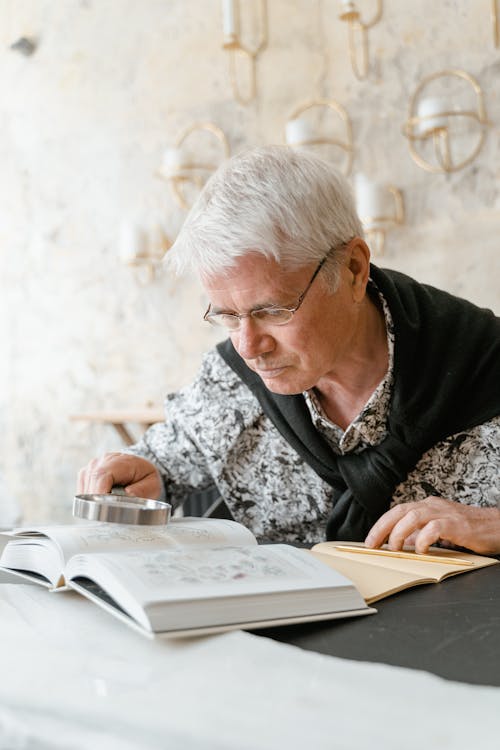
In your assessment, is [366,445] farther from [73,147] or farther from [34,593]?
[73,147]

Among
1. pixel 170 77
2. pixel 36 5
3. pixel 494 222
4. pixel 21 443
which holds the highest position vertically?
pixel 36 5

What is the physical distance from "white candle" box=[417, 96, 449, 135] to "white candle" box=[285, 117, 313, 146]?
48 centimetres

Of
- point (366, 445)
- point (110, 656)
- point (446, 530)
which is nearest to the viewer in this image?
point (110, 656)

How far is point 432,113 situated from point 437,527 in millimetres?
2351

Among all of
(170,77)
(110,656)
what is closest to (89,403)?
(170,77)

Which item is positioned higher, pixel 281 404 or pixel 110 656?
pixel 281 404

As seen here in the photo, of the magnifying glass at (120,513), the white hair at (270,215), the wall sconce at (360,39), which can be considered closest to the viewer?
the magnifying glass at (120,513)

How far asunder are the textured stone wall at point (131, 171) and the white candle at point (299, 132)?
0.24 meters

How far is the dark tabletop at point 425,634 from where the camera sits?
819 millimetres

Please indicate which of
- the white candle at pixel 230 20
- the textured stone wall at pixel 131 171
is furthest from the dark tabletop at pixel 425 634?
the white candle at pixel 230 20

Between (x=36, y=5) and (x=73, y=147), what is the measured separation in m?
0.84

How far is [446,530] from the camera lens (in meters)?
1.32

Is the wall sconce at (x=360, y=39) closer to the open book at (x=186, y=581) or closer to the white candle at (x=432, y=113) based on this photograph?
the white candle at (x=432, y=113)

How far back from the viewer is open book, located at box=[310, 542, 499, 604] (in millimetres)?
1099
